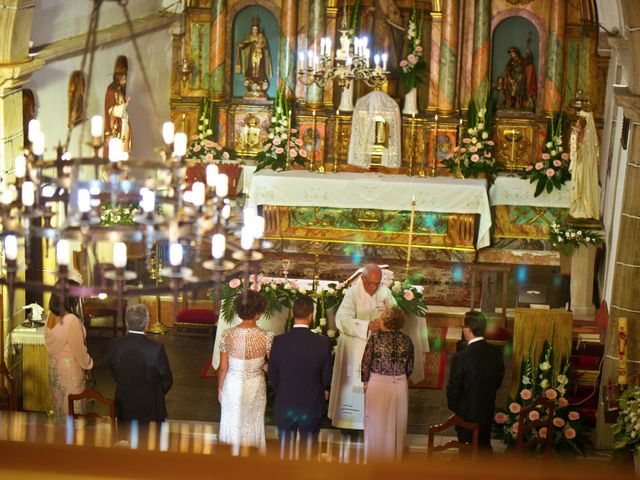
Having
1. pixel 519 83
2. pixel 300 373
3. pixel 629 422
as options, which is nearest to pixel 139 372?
pixel 300 373

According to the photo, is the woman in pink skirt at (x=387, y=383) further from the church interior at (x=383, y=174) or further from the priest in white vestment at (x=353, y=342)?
the priest in white vestment at (x=353, y=342)

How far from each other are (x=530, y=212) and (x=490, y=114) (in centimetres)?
172

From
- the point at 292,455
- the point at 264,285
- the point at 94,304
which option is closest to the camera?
the point at 292,455

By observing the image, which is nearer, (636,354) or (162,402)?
(162,402)

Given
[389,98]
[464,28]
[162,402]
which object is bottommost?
[162,402]

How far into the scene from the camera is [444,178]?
17.2 m

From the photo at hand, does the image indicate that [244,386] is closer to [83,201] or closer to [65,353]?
[65,353]

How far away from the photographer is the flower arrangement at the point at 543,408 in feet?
33.1

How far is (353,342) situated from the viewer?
34.3 ft

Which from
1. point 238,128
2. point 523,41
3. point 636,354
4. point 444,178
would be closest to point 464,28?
point 523,41

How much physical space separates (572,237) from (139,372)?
736cm

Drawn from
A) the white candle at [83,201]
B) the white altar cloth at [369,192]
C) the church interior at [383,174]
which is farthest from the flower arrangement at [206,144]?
the white candle at [83,201]

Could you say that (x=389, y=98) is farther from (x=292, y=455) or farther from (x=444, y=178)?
(x=292, y=455)

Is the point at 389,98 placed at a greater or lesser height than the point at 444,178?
greater
